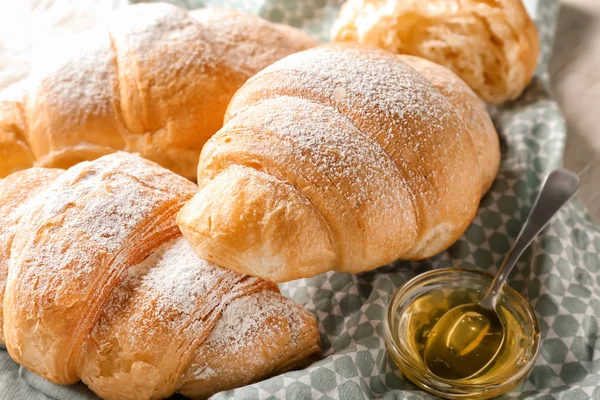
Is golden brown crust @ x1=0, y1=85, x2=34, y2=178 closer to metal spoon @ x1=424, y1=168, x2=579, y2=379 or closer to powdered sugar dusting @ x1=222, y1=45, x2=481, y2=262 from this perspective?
powdered sugar dusting @ x1=222, y1=45, x2=481, y2=262

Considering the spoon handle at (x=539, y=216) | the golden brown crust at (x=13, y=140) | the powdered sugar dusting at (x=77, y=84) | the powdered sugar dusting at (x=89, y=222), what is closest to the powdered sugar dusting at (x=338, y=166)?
the powdered sugar dusting at (x=89, y=222)

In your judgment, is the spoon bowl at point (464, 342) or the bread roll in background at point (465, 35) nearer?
the spoon bowl at point (464, 342)

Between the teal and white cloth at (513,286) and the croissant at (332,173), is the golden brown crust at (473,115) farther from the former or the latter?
the teal and white cloth at (513,286)

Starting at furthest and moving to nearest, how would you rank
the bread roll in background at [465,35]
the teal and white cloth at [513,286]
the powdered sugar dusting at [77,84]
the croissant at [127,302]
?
the bread roll in background at [465,35] < the powdered sugar dusting at [77,84] < the teal and white cloth at [513,286] < the croissant at [127,302]

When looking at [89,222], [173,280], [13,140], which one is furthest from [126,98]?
[173,280]

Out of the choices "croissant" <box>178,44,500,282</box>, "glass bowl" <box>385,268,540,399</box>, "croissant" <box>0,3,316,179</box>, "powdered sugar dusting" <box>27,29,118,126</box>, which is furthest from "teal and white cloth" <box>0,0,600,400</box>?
"powdered sugar dusting" <box>27,29,118,126</box>

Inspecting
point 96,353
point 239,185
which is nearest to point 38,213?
point 96,353

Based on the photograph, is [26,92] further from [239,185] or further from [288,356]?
[288,356]
